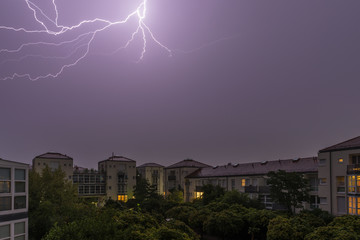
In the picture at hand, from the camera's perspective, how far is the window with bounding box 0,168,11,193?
16.0 meters

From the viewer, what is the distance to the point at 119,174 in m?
67.8

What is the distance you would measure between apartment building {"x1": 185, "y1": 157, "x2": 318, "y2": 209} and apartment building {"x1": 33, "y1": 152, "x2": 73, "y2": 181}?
76.8 feet

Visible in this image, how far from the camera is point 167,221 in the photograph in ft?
87.9

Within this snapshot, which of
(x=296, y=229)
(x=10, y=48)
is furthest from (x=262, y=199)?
(x=10, y=48)

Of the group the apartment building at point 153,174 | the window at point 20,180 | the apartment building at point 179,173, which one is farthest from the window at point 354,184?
the apartment building at point 153,174

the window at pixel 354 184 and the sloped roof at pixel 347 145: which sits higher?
the sloped roof at pixel 347 145

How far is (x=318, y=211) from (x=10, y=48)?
51586mm

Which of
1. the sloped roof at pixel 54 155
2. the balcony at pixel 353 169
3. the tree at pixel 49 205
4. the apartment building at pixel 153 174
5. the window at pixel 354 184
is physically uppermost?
the sloped roof at pixel 54 155

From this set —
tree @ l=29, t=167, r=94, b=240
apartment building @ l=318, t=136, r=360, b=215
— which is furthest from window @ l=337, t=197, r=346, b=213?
tree @ l=29, t=167, r=94, b=240

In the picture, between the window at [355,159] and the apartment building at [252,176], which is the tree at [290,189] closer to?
the apartment building at [252,176]

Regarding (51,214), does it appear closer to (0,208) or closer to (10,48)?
(0,208)

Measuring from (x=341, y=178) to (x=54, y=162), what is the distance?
4961 centimetres

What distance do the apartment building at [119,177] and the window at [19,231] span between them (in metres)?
50.0

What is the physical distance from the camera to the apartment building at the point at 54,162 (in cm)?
5941
